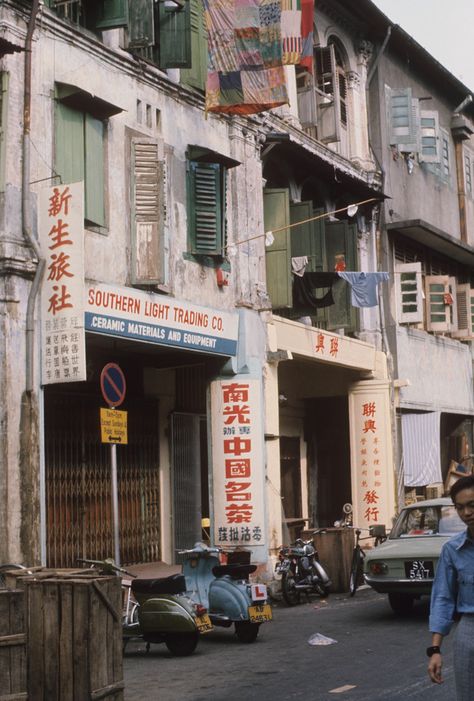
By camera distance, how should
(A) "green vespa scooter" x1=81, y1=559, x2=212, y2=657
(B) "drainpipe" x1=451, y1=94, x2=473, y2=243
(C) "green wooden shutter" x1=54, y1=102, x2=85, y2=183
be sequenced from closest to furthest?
(A) "green vespa scooter" x1=81, y1=559, x2=212, y2=657 < (C) "green wooden shutter" x1=54, y1=102, x2=85, y2=183 < (B) "drainpipe" x1=451, y1=94, x2=473, y2=243

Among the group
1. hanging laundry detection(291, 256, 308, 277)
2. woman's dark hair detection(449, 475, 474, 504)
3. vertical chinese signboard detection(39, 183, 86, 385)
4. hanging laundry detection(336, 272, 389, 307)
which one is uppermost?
hanging laundry detection(291, 256, 308, 277)

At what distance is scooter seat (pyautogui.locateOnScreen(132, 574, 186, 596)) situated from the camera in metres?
11.3

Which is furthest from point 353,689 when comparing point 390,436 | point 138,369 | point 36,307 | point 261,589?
point 390,436

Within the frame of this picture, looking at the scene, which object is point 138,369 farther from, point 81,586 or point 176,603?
point 81,586

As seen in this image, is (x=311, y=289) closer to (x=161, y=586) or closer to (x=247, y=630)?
(x=247, y=630)

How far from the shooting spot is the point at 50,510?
49.0 feet

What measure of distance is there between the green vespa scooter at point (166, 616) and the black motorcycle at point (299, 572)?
444cm

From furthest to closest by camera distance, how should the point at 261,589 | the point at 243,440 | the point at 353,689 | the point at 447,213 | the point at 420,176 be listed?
1. the point at 447,213
2. the point at 420,176
3. the point at 243,440
4. the point at 261,589
5. the point at 353,689

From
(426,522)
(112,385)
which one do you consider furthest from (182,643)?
(426,522)

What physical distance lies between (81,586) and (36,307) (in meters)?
5.67

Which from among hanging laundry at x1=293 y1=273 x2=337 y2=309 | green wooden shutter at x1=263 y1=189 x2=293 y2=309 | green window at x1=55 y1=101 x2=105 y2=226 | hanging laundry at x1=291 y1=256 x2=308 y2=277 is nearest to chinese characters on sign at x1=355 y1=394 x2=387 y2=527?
hanging laundry at x1=293 y1=273 x2=337 y2=309

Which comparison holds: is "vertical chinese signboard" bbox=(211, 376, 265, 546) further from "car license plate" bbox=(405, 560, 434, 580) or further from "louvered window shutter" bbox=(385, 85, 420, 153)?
"louvered window shutter" bbox=(385, 85, 420, 153)

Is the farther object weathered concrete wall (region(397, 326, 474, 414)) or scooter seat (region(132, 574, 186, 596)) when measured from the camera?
weathered concrete wall (region(397, 326, 474, 414))

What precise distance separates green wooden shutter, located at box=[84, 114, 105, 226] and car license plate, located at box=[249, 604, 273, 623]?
510 cm
